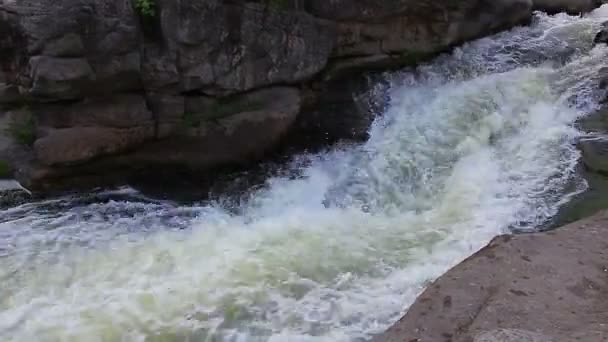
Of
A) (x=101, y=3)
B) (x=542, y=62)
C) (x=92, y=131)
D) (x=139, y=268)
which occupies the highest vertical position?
(x=101, y=3)

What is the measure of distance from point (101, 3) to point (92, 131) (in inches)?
61.8

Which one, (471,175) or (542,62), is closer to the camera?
(471,175)

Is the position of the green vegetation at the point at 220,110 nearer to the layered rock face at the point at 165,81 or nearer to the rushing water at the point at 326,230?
the layered rock face at the point at 165,81

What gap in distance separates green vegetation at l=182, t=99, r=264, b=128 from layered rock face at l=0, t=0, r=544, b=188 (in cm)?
1

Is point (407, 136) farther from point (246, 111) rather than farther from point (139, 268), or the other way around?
point (139, 268)

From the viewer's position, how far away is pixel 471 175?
7824mm

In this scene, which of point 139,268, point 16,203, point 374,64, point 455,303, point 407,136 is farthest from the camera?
point 374,64

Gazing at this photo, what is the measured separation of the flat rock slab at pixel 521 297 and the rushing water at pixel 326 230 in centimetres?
91

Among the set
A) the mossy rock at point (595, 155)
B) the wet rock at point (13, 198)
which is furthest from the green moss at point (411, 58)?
the wet rock at point (13, 198)

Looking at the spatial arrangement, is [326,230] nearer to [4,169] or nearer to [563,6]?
[4,169]

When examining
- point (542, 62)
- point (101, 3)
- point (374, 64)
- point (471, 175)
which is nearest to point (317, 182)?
point (471, 175)

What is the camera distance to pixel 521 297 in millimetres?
4453

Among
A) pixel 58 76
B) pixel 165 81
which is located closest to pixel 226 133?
pixel 165 81

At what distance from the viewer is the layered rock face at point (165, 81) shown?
707 centimetres
